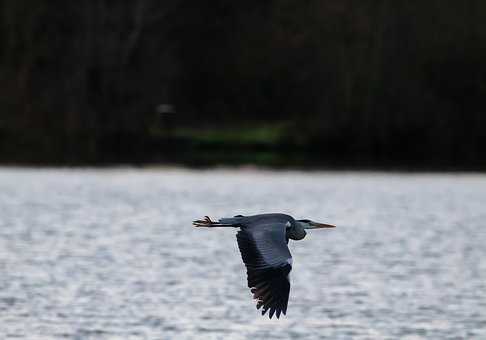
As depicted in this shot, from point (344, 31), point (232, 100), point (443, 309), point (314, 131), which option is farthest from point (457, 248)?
point (232, 100)

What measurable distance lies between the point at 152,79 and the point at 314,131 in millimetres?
9230

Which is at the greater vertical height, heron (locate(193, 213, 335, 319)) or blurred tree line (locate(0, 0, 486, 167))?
blurred tree line (locate(0, 0, 486, 167))

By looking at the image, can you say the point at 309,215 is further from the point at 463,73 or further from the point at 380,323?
the point at 463,73

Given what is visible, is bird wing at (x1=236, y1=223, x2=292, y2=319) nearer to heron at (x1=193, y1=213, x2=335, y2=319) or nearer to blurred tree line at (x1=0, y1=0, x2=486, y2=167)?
heron at (x1=193, y1=213, x2=335, y2=319)

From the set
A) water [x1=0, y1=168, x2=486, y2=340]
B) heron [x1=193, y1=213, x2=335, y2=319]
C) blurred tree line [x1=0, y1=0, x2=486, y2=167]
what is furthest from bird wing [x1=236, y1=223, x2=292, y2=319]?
blurred tree line [x1=0, y1=0, x2=486, y2=167]

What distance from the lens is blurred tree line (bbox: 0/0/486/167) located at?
62844mm

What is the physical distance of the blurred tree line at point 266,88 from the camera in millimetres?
62844

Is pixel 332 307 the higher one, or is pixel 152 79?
pixel 152 79

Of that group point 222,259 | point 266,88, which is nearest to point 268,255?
point 222,259

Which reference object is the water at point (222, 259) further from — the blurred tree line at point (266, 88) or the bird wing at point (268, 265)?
the bird wing at point (268, 265)

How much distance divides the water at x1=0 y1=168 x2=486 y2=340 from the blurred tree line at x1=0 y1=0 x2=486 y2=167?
20.4 feet

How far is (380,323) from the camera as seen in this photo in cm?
2130

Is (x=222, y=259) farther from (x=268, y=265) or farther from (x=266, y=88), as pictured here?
(x=266, y=88)

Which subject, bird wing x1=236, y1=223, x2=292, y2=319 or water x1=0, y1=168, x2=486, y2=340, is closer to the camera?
bird wing x1=236, y1=223, x2=292, y2=319
